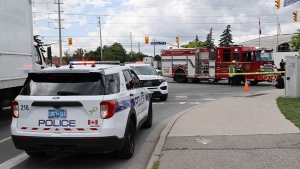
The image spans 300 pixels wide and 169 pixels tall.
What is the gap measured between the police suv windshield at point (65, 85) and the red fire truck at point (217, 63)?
20.9 metres

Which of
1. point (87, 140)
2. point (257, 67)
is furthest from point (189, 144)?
point (257, 67)

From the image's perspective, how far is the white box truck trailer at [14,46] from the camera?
966 cm

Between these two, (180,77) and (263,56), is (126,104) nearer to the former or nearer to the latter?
(263,56)

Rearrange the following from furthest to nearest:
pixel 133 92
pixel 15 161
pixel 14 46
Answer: pixel 14 46 → pixel 133 92 → pixel 15 161

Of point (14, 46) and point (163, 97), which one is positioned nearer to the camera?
point (14, 46)

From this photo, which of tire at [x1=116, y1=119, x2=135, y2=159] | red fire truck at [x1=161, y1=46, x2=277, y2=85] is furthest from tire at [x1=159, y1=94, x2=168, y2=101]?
red fire truck at [x1=161, y1=46, x2=277, y2=85]

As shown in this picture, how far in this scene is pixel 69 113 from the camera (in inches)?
227

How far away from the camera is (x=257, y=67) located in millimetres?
25891

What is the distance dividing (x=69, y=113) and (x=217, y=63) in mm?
22815

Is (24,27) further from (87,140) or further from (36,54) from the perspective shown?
(87,140)

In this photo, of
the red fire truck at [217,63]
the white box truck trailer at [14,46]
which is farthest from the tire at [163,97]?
the red fire truck at [217,63]

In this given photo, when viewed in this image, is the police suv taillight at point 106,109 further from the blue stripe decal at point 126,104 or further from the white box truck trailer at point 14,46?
the white box truck trailer at point 14,46

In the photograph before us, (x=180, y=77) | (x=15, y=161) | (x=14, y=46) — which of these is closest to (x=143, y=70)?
(x=14, y=46)

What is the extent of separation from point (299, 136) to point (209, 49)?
21.3 metres
